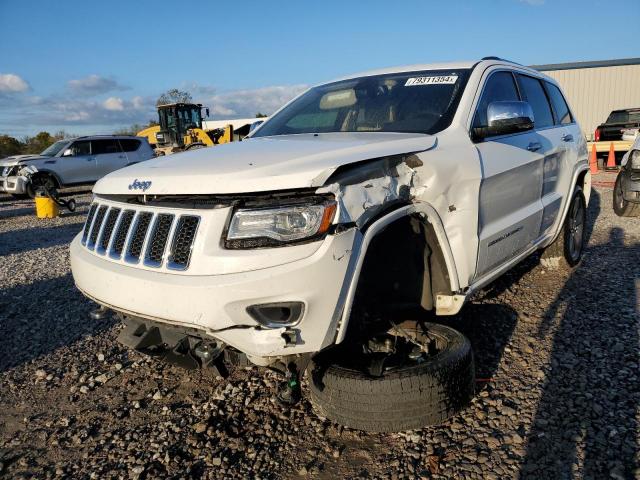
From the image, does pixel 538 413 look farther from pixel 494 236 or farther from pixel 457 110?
pixel 457 110

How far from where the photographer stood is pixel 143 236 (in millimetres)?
2328

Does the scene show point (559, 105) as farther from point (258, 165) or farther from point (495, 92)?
point (258, 165)

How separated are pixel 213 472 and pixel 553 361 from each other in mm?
2134

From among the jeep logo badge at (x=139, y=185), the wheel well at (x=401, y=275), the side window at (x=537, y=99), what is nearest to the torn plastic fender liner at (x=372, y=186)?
the wheel well at (x=401, y=275)

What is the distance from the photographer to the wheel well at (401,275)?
2615mm

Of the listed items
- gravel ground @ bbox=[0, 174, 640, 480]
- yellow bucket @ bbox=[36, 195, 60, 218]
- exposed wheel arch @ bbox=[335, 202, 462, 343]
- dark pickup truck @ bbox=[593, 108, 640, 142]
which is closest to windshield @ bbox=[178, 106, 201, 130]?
yellow bucket @ bbox=[36, 195, 60, 218]

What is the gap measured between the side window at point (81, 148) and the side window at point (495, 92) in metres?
14.6

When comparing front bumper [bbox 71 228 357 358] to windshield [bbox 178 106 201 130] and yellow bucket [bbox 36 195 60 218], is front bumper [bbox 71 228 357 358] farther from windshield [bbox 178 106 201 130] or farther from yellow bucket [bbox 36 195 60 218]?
windshield [bbox 178 106 201 130]

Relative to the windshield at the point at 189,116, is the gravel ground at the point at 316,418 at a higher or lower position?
lower

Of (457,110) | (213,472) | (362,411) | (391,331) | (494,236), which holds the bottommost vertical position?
(213,472)

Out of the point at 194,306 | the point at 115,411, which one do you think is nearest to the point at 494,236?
the point at 194,306

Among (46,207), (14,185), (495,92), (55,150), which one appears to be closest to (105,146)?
(55,150)

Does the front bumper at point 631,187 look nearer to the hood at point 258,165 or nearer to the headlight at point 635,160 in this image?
the headlight at point 635,160

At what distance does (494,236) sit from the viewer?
10.1ft
